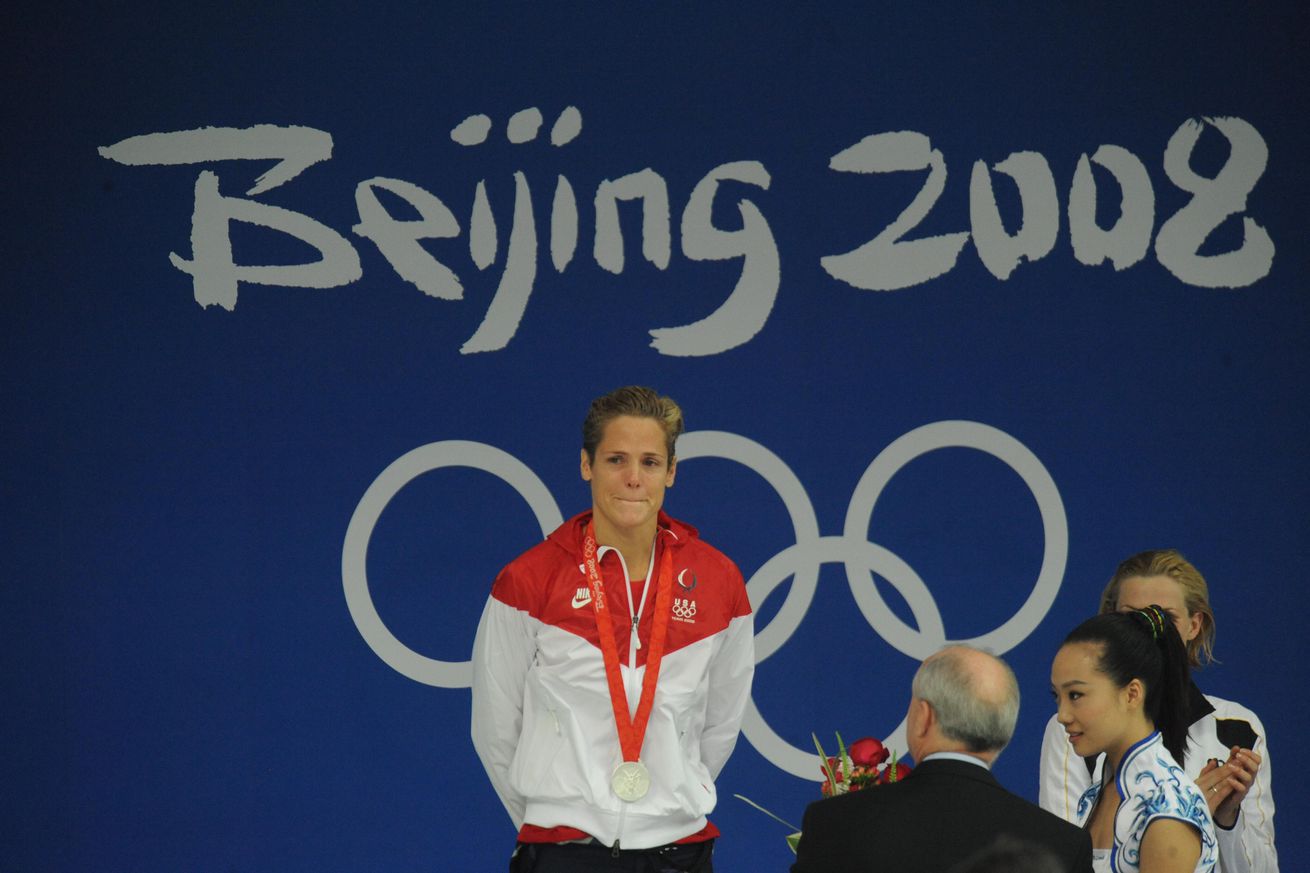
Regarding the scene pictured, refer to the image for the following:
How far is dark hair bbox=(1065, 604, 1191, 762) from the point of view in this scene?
8.59ft

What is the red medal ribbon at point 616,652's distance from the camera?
3.16 m

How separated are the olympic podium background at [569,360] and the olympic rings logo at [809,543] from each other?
1 cm

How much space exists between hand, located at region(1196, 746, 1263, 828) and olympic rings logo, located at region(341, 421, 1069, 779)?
168 centimetres

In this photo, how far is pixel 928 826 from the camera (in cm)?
221

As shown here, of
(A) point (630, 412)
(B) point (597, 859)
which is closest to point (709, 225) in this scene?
(A) point (630, 412)

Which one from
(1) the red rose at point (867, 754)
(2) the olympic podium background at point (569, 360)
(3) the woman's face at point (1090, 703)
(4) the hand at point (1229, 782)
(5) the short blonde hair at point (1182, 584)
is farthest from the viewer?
(2) the olympic podium background at point (569, 360)

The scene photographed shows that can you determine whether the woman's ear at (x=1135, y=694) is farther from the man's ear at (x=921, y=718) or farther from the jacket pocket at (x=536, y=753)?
the jacket pocket at (x=536, y=753)

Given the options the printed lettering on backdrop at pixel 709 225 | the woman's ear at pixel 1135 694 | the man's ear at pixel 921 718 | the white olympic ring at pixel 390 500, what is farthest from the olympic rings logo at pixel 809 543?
the man's ear at pixel 921 718

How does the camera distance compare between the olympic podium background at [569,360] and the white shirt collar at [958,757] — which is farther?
the olympic podium background at [569,360]

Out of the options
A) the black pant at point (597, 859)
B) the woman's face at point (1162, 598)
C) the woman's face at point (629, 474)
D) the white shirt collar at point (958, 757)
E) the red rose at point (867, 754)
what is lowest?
the black pant at point (597, 859)

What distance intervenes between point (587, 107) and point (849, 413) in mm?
1320

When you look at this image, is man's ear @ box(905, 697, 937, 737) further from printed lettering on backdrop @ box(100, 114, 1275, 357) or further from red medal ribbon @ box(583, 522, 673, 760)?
printed lettering on backdrop @ box(100, 114, 1275, 357)

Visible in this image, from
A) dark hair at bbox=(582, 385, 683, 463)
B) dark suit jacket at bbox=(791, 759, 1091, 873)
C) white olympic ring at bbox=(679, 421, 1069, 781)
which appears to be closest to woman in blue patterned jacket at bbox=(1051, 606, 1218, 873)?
dark suit jacket at bbox=(791, 759, 1091, 873)

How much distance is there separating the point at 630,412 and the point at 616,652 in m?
0.54
